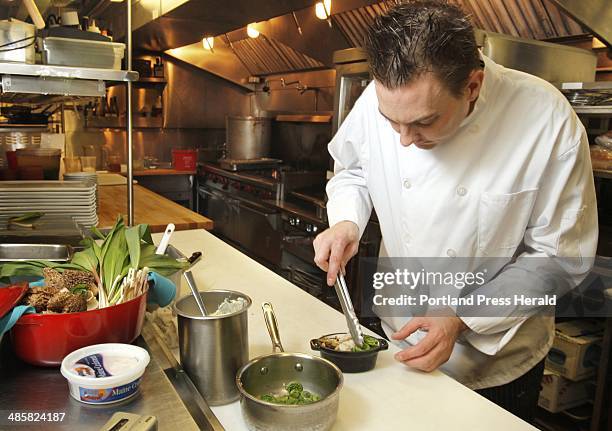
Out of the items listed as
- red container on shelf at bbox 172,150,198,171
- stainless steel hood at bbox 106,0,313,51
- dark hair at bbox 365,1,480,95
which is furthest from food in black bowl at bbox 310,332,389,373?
red container on shelf at bbox 172,150,198,171

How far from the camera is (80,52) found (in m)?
2.02

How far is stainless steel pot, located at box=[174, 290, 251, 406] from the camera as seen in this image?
1049 mm

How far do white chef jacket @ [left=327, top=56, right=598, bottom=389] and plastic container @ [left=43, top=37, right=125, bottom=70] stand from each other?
1.16 meters

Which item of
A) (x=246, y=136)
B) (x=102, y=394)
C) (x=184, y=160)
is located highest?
(x=246, y=136)

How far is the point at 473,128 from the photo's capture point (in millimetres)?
1502

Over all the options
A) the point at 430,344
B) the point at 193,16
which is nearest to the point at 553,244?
the point at 430,344

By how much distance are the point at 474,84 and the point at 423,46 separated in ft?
0.80

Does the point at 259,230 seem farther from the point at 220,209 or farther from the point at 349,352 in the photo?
the point at 349,352

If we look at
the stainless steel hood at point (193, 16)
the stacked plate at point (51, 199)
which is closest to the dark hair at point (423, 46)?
the stacked plate at point (51, 199)

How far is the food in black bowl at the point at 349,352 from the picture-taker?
3.99 feet

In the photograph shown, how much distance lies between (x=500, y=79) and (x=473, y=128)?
0.58 ft

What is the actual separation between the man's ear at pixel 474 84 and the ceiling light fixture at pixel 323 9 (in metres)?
3.14

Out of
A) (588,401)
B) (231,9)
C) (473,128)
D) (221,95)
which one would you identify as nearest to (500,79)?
(473,128)

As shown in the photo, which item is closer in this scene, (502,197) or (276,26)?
(502,197)
